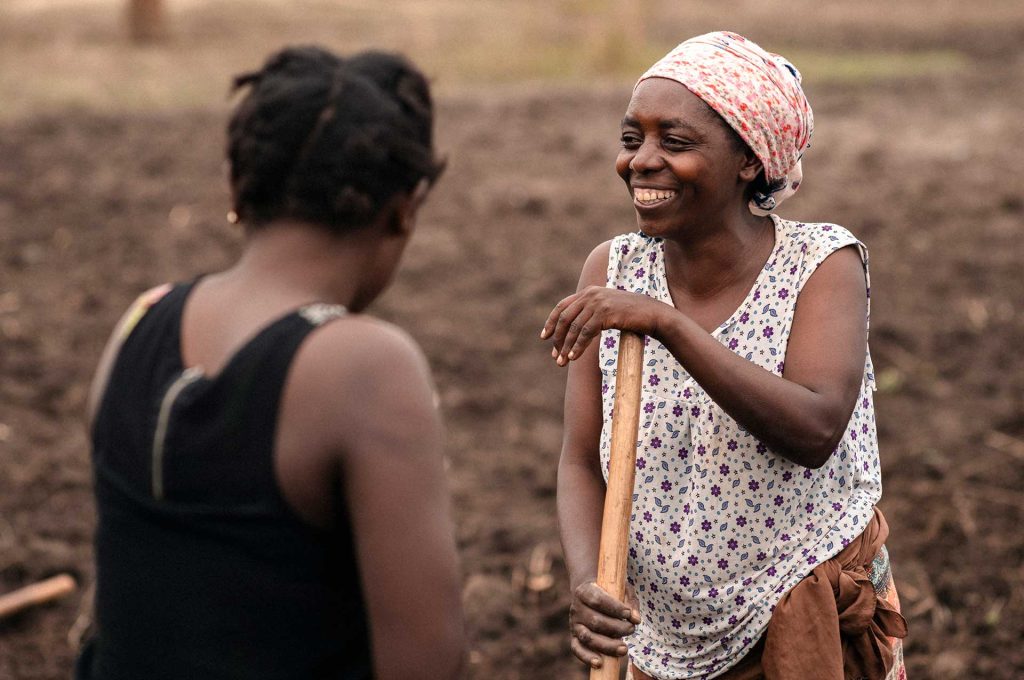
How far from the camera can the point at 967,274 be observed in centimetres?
761

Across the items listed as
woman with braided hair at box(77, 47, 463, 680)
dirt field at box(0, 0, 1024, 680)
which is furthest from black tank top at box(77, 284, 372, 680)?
dirt field at box(0, 0, 1024, 680)

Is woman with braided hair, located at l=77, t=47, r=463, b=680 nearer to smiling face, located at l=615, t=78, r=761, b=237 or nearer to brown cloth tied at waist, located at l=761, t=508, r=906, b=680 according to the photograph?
smiling face, located at l=615, t=78, r=761, b=237

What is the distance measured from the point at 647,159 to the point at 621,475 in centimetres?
→ 61

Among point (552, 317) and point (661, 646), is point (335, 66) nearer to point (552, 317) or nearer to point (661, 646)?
point (552, 317)

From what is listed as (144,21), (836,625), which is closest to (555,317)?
(836,625)

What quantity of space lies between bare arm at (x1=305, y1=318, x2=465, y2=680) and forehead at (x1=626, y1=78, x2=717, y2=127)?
2.76 feet

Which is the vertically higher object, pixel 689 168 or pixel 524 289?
pixel 689 168

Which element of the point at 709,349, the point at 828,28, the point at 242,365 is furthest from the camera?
the point at 828,28

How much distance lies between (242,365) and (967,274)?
6582mm

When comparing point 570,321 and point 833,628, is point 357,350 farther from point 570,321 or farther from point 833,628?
point 833,628

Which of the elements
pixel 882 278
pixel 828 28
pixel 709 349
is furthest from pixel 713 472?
pixel 828 28

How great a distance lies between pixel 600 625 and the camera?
2.42 metres

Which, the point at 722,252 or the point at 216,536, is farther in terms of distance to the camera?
the point at 722,252

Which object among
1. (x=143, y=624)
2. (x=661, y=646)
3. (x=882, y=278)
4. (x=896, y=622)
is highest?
(x=143, y=624)
